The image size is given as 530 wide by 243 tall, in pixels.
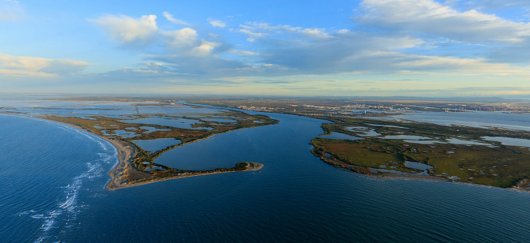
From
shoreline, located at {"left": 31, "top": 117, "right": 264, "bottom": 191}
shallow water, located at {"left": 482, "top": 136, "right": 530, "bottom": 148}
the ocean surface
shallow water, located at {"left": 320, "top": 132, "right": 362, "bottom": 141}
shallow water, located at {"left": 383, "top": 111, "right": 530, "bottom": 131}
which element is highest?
shallow water, located at {"left": 383, "top": 111, "right": 530, "bottom": 131}

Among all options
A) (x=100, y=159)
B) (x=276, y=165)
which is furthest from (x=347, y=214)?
(x=100, y=159)

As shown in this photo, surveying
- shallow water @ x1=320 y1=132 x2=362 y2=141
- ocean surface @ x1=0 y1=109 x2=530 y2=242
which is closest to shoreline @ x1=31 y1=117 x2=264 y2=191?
ocean surface @ x1=0 y1=109 x2=530 y2=242

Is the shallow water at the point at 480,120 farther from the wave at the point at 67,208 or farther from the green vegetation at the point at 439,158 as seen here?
the wave at the point at 67,208

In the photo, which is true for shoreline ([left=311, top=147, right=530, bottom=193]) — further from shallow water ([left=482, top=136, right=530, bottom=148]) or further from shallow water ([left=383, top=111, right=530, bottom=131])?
shallow water ([left=383, top=111, right=530, bottom=131])

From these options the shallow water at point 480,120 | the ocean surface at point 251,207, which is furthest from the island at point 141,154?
the shallow water at point 480,120

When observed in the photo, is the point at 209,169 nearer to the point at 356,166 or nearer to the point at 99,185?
the point at 99,185

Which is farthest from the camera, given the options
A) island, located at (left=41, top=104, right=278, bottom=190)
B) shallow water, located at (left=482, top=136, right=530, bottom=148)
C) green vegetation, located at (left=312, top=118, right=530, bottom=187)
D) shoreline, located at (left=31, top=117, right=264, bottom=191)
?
shallow water, located at (left=482, top=136, right=530, bottom=148)

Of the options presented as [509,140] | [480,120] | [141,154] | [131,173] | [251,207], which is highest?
[480,120]

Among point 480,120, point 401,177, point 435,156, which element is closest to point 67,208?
point 401,177

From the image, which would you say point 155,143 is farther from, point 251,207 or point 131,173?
point 251,207
